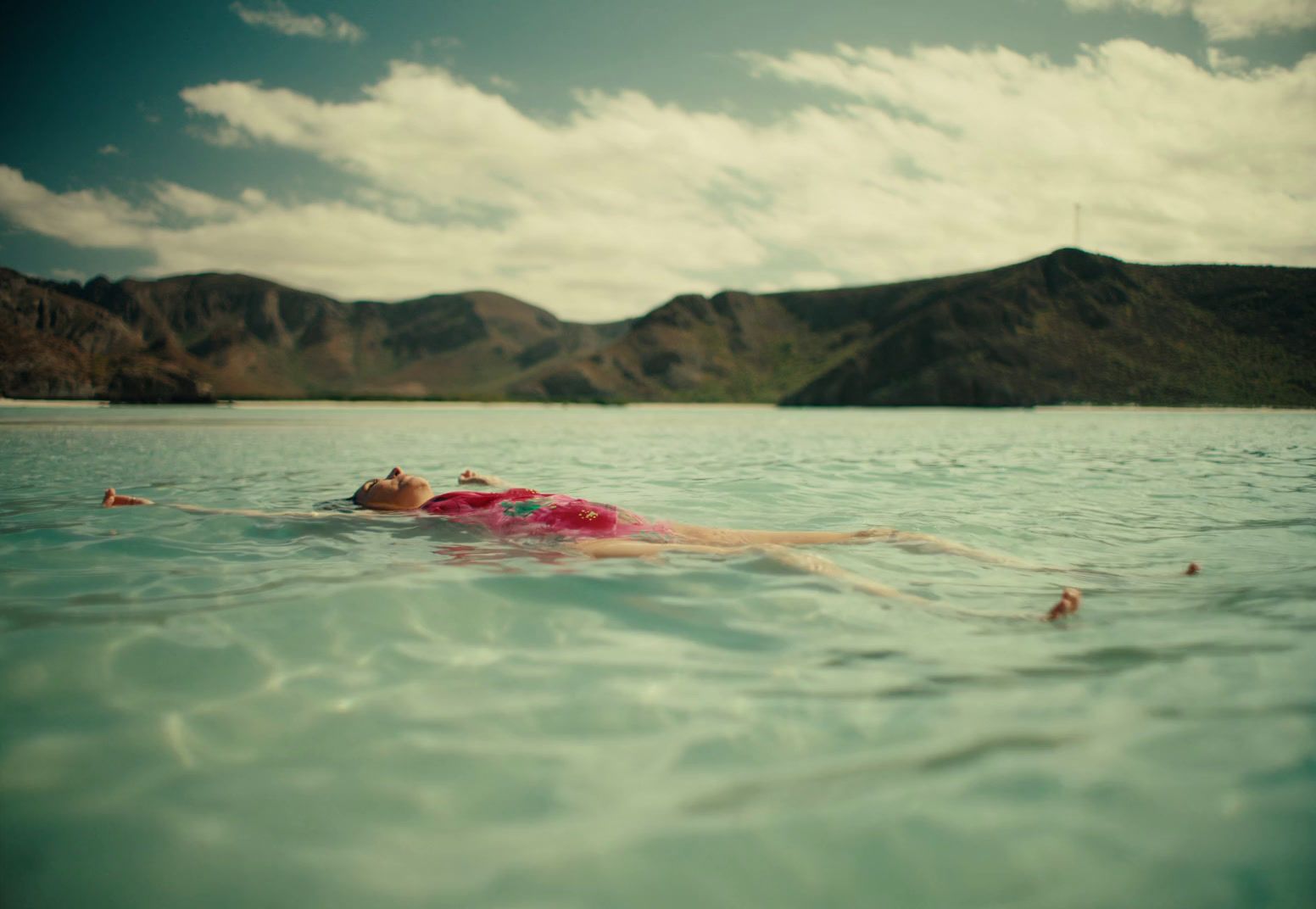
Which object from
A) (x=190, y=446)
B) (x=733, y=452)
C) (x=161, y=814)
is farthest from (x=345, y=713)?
(x=190, y=446)

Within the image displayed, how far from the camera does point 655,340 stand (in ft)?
512

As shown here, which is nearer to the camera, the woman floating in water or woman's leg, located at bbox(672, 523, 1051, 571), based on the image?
the woman floating in water

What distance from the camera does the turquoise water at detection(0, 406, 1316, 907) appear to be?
186 cm

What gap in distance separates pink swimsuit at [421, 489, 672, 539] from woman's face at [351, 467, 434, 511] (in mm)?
980

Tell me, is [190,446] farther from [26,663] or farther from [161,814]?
[161,814]

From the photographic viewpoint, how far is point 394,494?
22.9ft

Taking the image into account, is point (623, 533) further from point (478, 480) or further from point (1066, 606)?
point (1066, 606)

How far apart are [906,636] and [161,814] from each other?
118 inches

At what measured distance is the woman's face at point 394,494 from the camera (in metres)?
6.98

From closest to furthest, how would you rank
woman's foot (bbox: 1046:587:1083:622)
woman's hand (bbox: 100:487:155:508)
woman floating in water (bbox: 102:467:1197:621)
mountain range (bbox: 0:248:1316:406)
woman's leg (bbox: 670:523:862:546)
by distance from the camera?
woman's foot (bbox: 1046:587:1083:622) → woman floating in water (bbox: 102:467:1197:621) → woman's leg (bbox: 670:523:862:546) → woman's hand (bbox: 100:487:155:508) → mountain range (bbox: 0:248:1316:406)

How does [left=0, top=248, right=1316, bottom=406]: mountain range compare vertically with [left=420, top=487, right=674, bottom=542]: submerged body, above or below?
above

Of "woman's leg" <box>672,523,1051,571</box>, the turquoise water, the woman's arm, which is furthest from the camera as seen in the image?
the woman's arm

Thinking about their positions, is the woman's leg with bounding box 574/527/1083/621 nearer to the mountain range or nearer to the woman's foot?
the woman's foot

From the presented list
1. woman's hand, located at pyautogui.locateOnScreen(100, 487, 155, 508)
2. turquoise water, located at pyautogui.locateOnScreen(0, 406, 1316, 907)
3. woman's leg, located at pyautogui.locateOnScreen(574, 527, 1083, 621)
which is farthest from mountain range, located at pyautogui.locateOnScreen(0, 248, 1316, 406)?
turquoise water, located at pyautogui.locateOnScreen(0, 406, 1316, 907)
